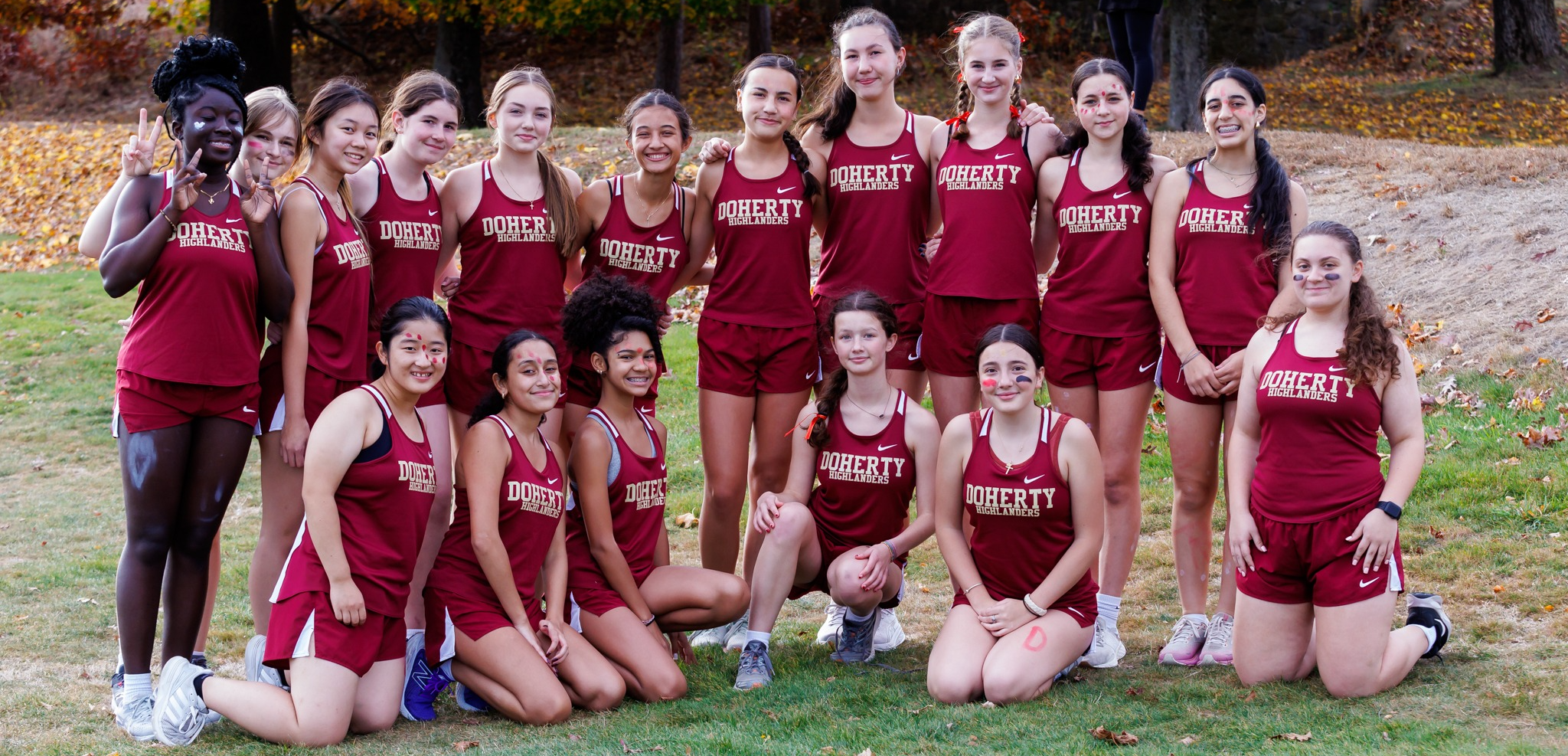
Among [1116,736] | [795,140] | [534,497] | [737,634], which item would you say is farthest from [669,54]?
[1116,736]

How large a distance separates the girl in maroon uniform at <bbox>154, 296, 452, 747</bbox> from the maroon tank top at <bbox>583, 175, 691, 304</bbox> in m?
1.01

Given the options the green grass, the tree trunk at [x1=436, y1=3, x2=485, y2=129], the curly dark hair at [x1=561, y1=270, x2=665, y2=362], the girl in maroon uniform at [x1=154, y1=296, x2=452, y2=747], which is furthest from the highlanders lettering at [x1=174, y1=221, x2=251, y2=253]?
the tree trunk at [x1=436, y1=3, x2=485, y2=129]

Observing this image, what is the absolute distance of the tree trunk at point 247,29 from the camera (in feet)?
54.3

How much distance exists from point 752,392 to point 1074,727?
1897 mm

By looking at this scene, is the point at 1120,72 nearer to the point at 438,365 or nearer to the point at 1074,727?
the point at 1074,727

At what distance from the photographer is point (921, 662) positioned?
504 cm

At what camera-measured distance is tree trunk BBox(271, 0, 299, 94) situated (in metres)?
17.2

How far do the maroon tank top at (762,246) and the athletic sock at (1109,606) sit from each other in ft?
5.19

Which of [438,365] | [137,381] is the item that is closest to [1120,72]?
[438,365]

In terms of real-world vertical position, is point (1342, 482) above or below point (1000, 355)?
below

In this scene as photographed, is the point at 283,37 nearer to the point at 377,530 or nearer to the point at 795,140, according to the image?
the point at 795,140

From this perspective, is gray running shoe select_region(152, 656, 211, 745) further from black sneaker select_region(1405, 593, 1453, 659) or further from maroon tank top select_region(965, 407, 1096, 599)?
black sneaker select_region(1405, 593, 1453, 659)

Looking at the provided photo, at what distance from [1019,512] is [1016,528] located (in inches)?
2.9

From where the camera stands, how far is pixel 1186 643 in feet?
16.0
